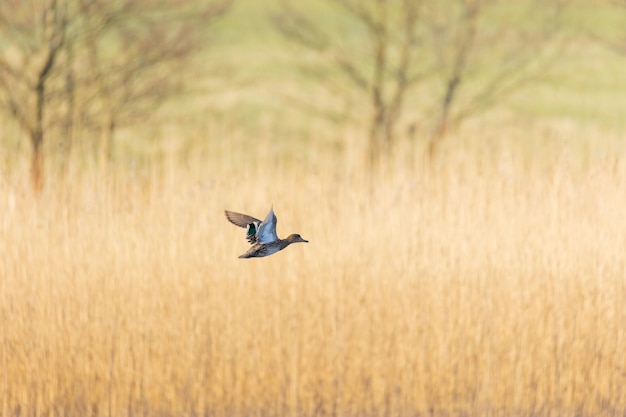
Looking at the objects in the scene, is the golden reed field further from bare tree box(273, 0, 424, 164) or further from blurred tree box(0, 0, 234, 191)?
bare tree box(273, 0, 424, 164)

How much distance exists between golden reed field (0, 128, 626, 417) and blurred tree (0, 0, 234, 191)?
558cm

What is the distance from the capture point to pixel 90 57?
13758 mm

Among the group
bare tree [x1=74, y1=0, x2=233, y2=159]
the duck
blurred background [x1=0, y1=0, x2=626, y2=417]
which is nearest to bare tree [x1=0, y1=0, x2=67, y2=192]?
bare tree [x1=74, y1=0, x2=233, y2=159]

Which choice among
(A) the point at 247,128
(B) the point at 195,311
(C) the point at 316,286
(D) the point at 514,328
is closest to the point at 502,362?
(D) the point at 514,328

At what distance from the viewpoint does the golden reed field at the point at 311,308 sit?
650 centimetres

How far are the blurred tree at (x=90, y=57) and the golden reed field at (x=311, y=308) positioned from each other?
5575mm

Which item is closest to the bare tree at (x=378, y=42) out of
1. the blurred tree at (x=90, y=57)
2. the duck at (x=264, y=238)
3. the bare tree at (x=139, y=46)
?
the blurred tree at (x=90, y=57)

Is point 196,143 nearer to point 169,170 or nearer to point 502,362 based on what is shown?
point 169,170

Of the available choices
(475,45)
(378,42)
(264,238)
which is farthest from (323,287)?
(475,45)

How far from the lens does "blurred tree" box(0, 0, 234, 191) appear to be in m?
12.8

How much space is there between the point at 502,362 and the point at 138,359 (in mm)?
2204

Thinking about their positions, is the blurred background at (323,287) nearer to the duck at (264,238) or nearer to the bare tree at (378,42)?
the duck at (264,238)

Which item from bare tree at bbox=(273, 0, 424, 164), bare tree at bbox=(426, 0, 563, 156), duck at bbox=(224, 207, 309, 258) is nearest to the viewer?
duck at bbox=(224, 207, 309, 258)

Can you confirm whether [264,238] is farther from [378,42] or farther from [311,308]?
[378,42]
